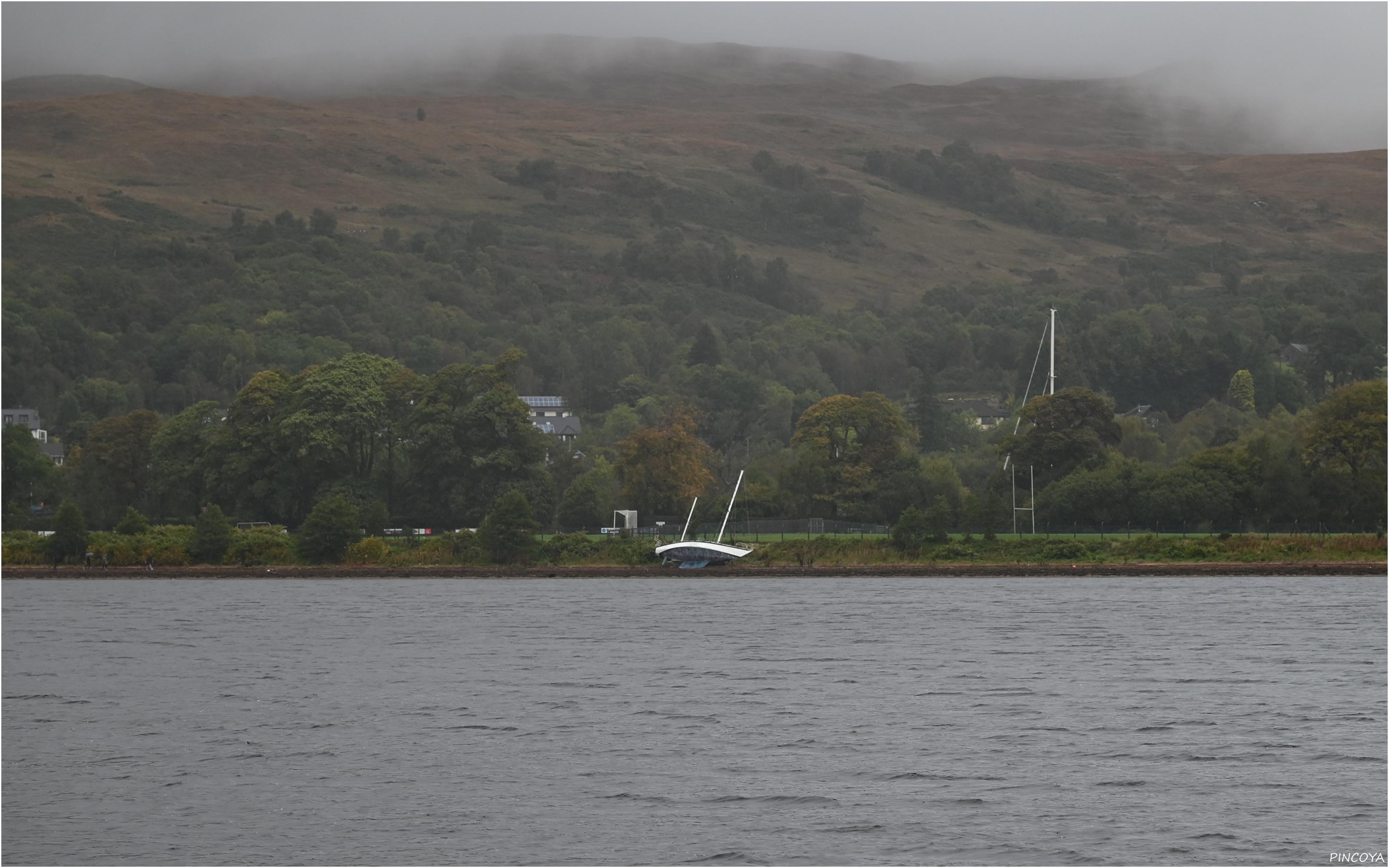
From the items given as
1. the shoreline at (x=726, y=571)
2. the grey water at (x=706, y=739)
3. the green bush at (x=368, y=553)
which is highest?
the grey water at (x=706, y=739)

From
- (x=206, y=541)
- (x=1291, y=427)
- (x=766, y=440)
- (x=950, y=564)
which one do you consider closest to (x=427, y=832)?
(x=950, y=564)

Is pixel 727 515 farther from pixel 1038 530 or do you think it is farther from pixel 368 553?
pixel 368 553

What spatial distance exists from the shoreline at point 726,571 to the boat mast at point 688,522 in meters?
6.73

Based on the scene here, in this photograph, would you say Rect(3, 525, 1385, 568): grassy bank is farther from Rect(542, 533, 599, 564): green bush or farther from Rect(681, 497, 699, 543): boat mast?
Rect(681, 497, 699, 543): boat mast

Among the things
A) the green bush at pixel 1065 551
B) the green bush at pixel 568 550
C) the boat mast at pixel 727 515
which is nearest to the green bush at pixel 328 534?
the green bush at pixel 568 550

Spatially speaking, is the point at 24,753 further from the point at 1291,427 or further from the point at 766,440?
the point at 766,440

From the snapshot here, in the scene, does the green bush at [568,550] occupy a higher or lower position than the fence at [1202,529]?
lower

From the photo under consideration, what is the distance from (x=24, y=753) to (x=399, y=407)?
87590mm

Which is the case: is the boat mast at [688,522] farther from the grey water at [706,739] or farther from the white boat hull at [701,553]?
the grey water at [706,739]

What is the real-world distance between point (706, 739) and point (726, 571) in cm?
6406

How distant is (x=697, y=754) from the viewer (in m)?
34.9

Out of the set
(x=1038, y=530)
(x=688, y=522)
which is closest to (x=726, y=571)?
(x=688, y=522)

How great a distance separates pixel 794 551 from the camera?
4045 inches

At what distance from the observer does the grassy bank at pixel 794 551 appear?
9406 cm
